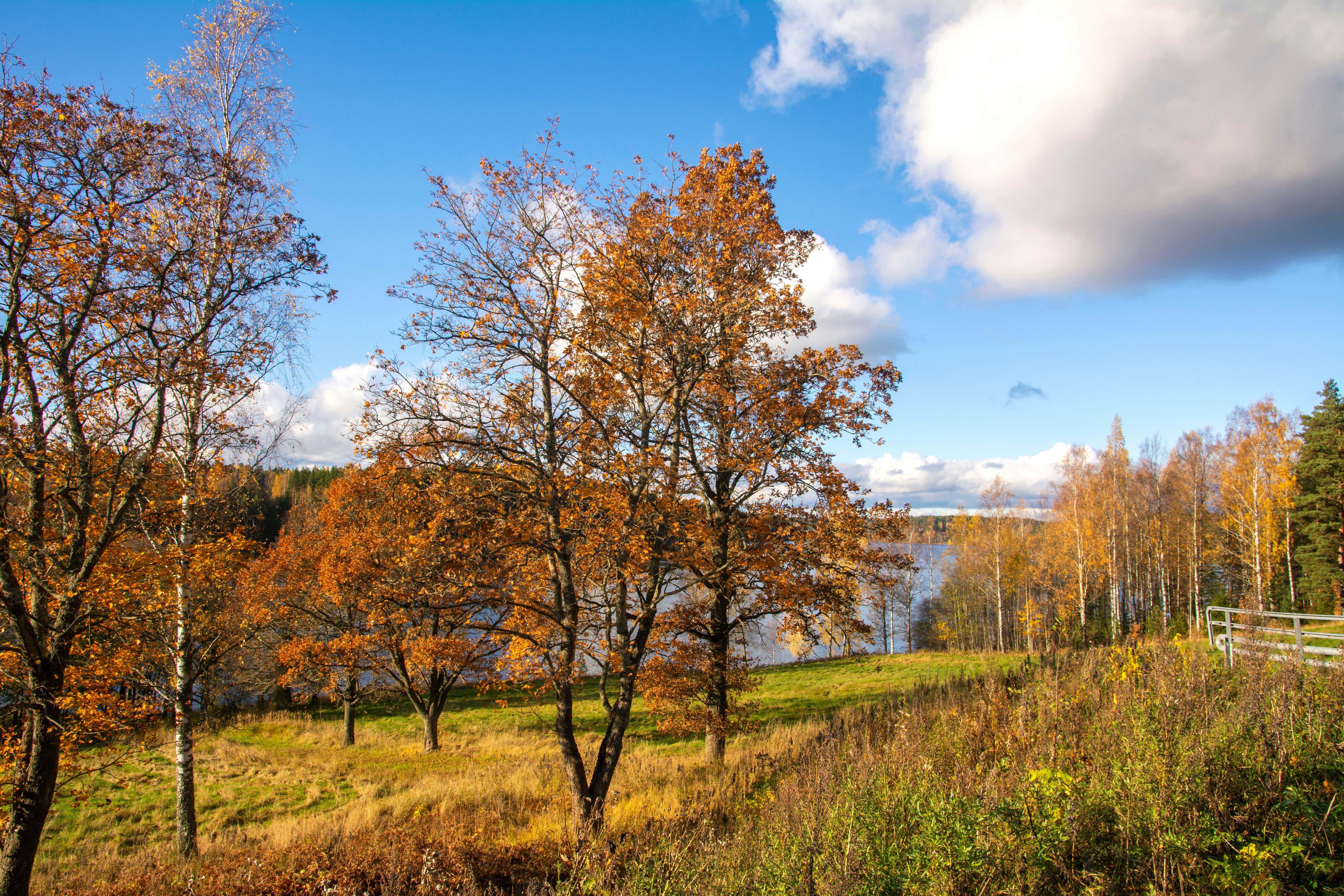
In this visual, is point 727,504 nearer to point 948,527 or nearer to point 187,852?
point 187,852

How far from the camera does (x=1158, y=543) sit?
38.5 metres

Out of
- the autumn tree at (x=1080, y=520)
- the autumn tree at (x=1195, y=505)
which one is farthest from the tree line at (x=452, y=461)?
the autumn tree at (x=1195, y=505)

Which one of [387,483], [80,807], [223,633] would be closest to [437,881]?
[387,483]

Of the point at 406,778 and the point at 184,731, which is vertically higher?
the point at 184,731

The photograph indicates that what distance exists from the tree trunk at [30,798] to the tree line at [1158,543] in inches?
704

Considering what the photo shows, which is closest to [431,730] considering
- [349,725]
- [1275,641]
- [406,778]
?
[349,725]

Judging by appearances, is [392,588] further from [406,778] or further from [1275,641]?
[1275,641]

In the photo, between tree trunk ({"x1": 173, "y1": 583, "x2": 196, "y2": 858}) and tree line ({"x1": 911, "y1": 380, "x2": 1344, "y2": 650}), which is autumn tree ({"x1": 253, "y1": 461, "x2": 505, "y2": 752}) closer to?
tree trunk ({"x1": 173, "y1": 583, "x2": 196, "y2": 858})

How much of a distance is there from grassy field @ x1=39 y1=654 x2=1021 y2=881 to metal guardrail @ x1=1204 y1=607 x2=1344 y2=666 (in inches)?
144

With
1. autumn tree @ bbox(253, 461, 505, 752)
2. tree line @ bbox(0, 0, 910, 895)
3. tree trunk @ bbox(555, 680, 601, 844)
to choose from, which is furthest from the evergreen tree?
autumn tree @ bbox(253, 461, 505, 752)

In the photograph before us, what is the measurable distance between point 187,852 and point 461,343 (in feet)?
32.0

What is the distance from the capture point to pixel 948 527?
5394cm

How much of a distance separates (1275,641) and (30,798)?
55.5 feet

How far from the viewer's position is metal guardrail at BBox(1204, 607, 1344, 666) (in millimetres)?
7676
